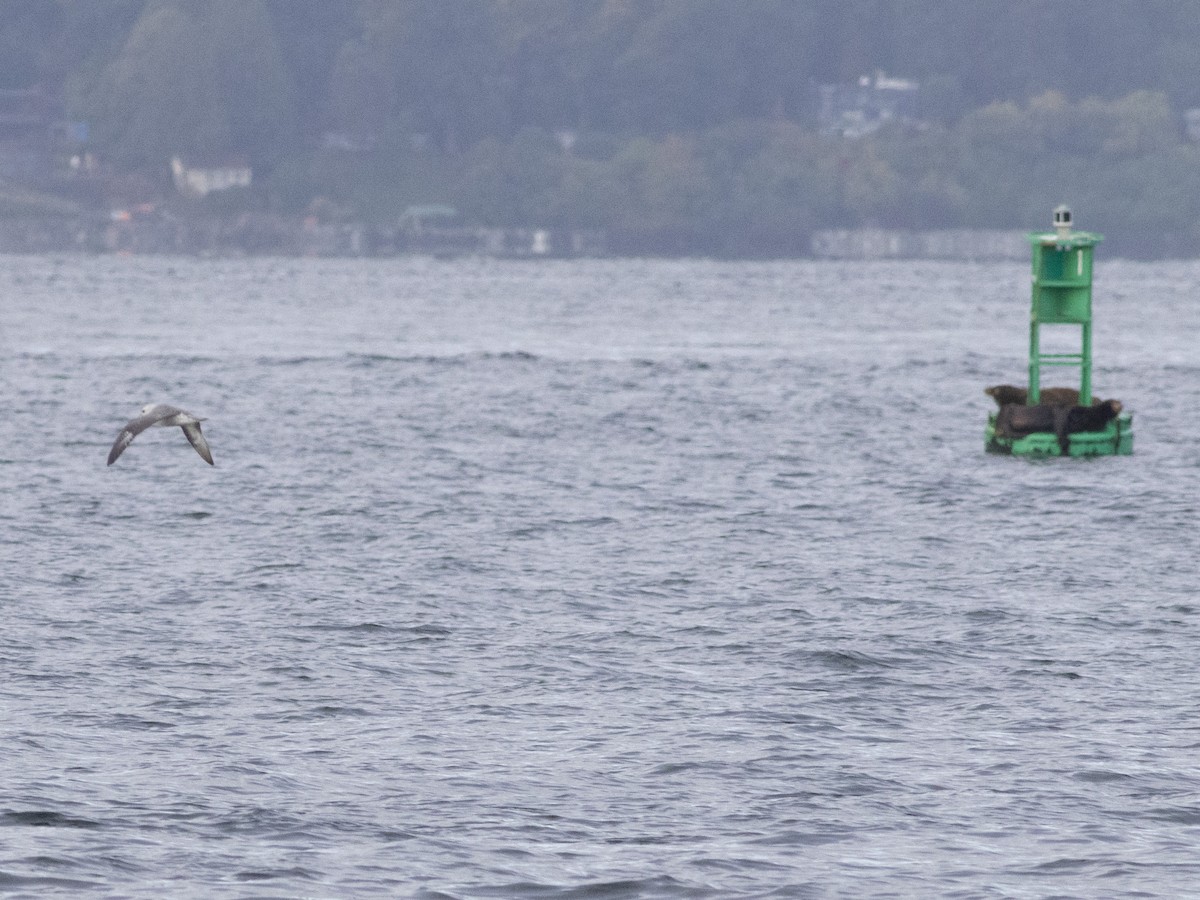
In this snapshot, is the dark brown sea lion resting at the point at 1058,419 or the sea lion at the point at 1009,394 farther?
the sea lion at the point at 1009,394

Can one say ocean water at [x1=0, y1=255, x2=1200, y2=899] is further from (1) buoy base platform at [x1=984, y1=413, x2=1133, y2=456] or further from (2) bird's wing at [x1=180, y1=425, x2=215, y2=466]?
(2) bird's wing at [x1=180, y1=425, x2=215, y2=466]

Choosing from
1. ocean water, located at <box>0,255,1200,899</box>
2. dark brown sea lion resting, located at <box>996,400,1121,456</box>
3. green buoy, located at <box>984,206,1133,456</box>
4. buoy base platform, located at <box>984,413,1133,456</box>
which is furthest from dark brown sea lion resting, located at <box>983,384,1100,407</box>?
ocean water, located at <box>0,255,1200,899</box>

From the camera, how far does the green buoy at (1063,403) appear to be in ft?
147

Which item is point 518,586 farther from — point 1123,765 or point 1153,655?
point 1123,765

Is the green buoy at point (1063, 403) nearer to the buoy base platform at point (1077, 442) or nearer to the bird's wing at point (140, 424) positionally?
the buoy base platform at point (1077, 442)

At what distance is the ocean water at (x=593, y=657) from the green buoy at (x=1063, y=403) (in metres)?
0.63

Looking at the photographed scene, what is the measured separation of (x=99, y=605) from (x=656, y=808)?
36.7ft

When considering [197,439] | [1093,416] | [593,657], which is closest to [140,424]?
[197,439]

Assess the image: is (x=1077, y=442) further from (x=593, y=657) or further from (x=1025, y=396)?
(x=593, y=657)

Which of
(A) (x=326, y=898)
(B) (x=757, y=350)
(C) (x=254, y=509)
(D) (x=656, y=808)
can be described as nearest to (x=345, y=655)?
(D) (x=656, y=808)

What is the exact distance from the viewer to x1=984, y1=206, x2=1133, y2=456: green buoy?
147ft

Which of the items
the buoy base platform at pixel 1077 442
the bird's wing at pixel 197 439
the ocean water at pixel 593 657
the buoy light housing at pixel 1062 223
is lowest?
the ocean water at pixel 593 657

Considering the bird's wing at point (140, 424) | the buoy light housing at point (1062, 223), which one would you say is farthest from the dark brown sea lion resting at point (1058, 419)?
the bird's wing at point (140, 424)

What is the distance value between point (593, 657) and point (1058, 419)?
69.2ft
